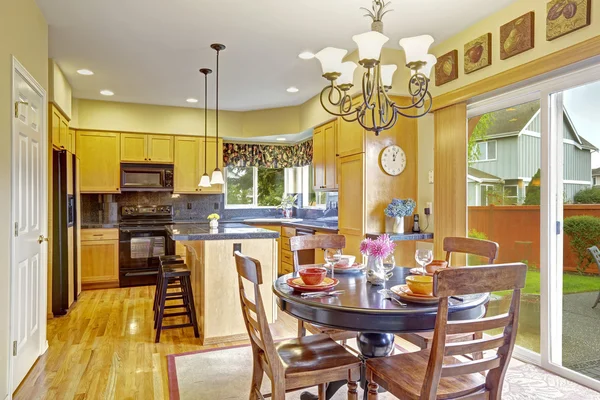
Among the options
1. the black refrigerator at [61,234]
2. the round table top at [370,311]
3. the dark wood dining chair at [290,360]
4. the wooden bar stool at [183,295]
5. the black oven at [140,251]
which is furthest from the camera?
the black oven at [140,251]

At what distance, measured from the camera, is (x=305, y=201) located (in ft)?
22.3

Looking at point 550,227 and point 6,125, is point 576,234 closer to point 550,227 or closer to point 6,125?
point 550,227

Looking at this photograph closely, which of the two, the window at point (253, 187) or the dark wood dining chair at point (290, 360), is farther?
the window at point (253, 187)

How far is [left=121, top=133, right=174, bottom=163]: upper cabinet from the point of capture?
18.6ft

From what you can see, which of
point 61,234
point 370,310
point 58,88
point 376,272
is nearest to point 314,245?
point 376,272

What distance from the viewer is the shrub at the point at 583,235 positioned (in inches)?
98.6

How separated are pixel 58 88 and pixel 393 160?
3.62 m

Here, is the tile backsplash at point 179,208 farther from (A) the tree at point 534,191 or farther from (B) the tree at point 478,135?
(A) the tree at point 534,191

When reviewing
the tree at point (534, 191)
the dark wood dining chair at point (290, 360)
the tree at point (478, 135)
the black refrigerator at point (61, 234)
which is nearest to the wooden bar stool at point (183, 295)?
the black refrigerator at point (61, 234)

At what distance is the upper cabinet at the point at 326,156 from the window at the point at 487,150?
1626 mm

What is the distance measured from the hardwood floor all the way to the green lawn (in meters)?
1.95

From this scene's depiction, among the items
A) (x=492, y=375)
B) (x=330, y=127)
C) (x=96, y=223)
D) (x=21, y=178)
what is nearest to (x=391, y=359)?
(x=492, y=375)

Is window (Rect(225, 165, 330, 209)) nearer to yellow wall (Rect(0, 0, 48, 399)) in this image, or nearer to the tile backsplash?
the tile backsplash

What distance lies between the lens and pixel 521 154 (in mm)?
3027
